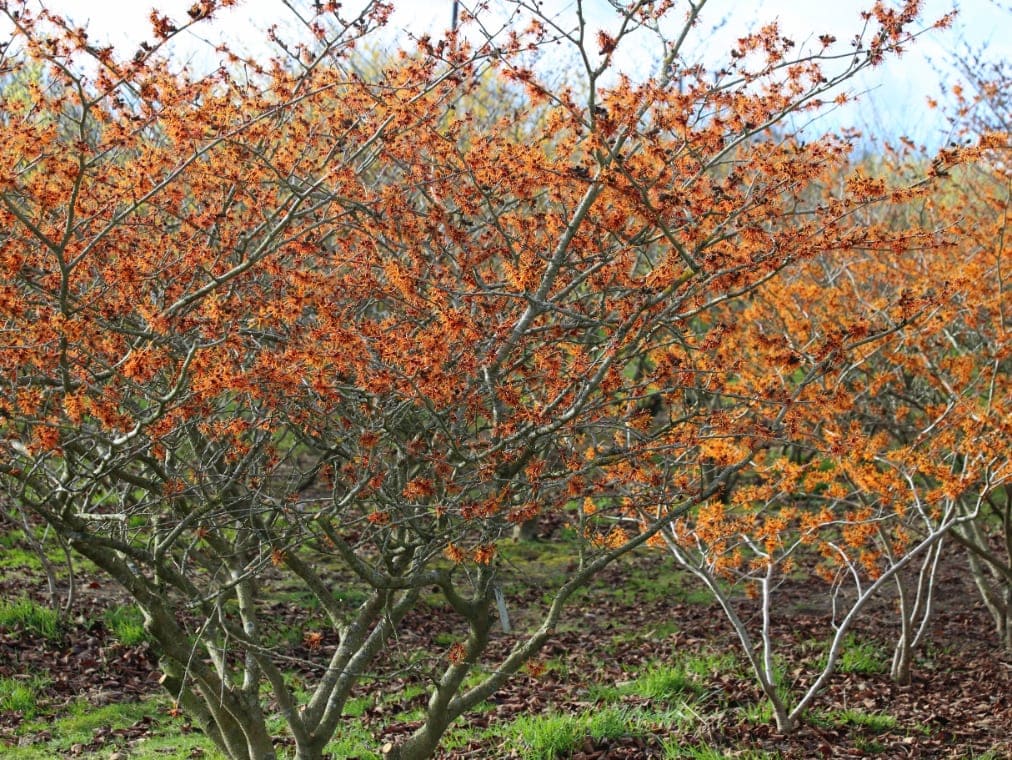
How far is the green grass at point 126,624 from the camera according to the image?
27.4 feet

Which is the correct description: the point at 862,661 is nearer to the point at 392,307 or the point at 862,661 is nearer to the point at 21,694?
the point at 392,307

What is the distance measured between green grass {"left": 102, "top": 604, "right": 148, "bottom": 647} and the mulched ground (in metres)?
0.07

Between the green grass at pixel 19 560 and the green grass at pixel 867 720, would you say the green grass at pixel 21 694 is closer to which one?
the green grass at pixel 19 560

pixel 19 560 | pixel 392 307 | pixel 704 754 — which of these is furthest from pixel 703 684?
pixel 19 560

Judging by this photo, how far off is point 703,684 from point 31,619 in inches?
215

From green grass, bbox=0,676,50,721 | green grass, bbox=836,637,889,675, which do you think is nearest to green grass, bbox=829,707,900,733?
green grass, bbox=836,637,889,675

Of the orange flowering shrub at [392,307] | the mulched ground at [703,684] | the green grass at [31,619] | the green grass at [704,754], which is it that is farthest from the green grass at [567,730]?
the green grass at [31,619]

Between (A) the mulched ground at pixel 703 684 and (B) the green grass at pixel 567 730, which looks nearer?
(B) the green grass at pixel 567 730

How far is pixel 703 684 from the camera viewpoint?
23.6 feet

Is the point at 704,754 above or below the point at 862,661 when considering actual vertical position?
above

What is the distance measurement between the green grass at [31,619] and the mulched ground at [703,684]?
0.30ft

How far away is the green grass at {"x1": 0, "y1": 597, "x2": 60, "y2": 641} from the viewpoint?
8.20m

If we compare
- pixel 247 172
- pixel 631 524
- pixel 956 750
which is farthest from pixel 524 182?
pixel 631 524

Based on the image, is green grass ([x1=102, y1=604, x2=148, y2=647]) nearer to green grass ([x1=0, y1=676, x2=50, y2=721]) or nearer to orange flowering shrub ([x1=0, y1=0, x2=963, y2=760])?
green grass ([x1=0, y1=676, x2=50, y2=721])
